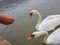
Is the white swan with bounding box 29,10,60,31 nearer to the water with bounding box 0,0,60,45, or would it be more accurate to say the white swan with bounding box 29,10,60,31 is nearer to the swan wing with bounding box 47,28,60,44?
the water with bounding box 0,0,60,45

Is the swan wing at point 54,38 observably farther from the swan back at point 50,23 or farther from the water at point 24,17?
the swan back at point 50,23

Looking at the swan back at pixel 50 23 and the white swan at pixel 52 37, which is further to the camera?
the swan back at pixel 50 23

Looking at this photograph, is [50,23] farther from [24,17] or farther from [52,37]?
[24,17]

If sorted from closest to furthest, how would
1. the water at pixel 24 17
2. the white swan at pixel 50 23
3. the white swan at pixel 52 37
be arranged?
the white swan at pixel 52 37
the water at pixel 24 17
the white swan at pixel 50 23

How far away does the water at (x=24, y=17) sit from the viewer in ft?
16.0

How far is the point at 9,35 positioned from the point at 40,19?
90cm

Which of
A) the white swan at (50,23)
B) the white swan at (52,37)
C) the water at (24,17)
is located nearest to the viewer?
the white swan at (52,37)

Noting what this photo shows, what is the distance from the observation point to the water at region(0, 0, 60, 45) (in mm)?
4887

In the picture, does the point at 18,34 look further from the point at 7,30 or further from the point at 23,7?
the point at 23,7

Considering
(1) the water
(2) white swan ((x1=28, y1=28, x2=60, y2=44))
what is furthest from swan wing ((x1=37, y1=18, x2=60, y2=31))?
(2) white swan ((x1=28, y1=28, x2=60, y2=44))

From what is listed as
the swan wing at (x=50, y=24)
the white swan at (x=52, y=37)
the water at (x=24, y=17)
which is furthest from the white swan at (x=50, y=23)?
the white swan at (x=52, y=37)

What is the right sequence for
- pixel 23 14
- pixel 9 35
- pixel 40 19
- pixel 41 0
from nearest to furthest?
pixel 9 35 < pixel 40 19 < pixel 23 14 < pixel 41 0

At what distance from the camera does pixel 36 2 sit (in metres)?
6.79

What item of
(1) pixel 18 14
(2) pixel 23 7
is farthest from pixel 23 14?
(2) pixel 23 7
